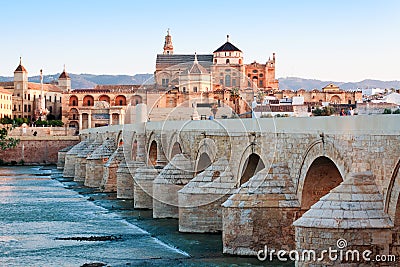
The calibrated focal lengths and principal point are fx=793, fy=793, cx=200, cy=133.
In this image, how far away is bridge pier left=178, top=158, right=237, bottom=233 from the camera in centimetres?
2141

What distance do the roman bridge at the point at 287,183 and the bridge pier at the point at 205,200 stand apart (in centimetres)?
3

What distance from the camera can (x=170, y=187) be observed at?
82.3 ft

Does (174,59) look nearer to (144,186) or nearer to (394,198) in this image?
(144,186)

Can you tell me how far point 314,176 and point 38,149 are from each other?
55557mm

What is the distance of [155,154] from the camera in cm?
3462

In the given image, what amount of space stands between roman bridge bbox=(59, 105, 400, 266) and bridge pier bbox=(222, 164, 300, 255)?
0.07 feet

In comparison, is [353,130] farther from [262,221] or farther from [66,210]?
[66,210]

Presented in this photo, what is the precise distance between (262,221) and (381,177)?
4.47 meters

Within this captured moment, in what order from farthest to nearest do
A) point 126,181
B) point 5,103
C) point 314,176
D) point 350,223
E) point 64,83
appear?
point 64,83
point 5,103
point 126,181
point 314,176
point 350,223

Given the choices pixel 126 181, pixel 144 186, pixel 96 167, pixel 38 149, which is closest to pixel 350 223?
pixel 144 186

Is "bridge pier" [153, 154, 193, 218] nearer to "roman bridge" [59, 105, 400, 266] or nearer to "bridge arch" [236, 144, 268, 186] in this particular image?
"roman bridge" [59, 105, 400, 266]

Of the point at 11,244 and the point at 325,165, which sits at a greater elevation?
the point at 325,165

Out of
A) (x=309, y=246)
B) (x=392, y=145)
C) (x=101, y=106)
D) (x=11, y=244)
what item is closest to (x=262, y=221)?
(x=309, y=246)

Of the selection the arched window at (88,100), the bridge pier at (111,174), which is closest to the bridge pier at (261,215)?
the bridge pier at (111,174)
